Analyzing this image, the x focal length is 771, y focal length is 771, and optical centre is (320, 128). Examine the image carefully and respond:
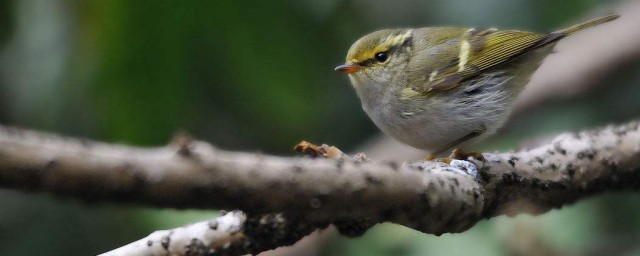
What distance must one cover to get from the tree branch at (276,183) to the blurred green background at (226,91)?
0.68 metres

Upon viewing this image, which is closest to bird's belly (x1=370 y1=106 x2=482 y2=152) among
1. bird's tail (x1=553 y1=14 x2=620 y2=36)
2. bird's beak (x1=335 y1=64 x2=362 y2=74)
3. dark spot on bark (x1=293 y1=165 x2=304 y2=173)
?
bird's beak (x1=335 y1=64 x2=362 y2=74)

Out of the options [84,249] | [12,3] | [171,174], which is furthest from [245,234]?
[84,249]

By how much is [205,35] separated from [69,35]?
0.65 meters

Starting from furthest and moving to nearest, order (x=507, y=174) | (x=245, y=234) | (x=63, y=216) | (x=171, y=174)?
(x=63, y=216) < (x=507, y=174) < (x=245, y=234) < (x=171, y=174)

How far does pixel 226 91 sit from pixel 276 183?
2.89m

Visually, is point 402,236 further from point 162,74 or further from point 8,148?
point 8,148

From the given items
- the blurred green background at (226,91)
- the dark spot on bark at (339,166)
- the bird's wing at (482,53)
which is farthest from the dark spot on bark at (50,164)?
the bird's wing at (482,53)

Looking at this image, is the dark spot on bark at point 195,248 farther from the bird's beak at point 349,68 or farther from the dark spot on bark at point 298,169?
the bird's beak at point 349,68

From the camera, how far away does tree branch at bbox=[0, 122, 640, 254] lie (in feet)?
3.40

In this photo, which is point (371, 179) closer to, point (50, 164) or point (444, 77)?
point (50, 164)

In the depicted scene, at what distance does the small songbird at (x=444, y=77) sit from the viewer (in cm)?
317

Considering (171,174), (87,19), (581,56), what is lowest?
(171,174)

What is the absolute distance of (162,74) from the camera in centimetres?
336

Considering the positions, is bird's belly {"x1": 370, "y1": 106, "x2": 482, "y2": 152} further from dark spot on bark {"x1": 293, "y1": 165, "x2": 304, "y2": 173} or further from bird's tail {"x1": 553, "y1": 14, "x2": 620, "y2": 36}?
dark spot on bark {"x1": 293, "y1": 165, "x2": 304, "y2": 173}
